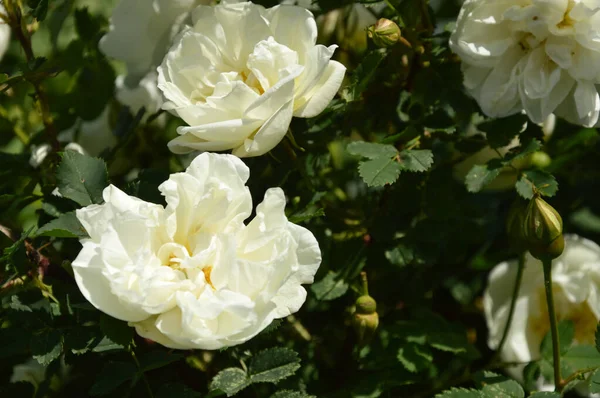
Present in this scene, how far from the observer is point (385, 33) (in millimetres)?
790

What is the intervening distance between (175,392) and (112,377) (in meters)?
0.06

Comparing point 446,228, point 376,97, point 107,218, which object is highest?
point 107,218

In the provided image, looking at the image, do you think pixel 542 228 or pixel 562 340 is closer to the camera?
pixel 542 228

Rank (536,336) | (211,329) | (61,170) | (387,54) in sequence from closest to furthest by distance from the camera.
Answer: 1. (211,329)
2. (61,170)
3. (387,54)
4. (536,336)

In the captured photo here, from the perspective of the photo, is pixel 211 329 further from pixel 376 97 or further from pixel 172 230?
pixel 376 97

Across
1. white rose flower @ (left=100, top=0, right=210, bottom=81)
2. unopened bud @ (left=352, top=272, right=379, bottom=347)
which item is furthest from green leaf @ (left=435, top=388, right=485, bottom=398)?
white rose flower @ (left=100, top=0, right=210, bottom=81)

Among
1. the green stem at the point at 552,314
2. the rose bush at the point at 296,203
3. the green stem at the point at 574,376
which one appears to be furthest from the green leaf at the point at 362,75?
the green stem at the point at 574,376

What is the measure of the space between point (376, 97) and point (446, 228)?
19 centimetres

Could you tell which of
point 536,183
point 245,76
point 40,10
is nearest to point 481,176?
point 536,183

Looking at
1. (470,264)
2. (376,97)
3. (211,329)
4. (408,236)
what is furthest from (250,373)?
(470,264)

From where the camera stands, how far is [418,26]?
0.90m

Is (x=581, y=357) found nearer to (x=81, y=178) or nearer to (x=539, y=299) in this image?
(x=539, y=299)

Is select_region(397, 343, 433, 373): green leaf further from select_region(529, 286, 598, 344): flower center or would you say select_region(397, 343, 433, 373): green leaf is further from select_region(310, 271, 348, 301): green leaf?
select_region(529, 286, 598, 344): flower center

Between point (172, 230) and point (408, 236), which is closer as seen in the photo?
point (172, 230)
